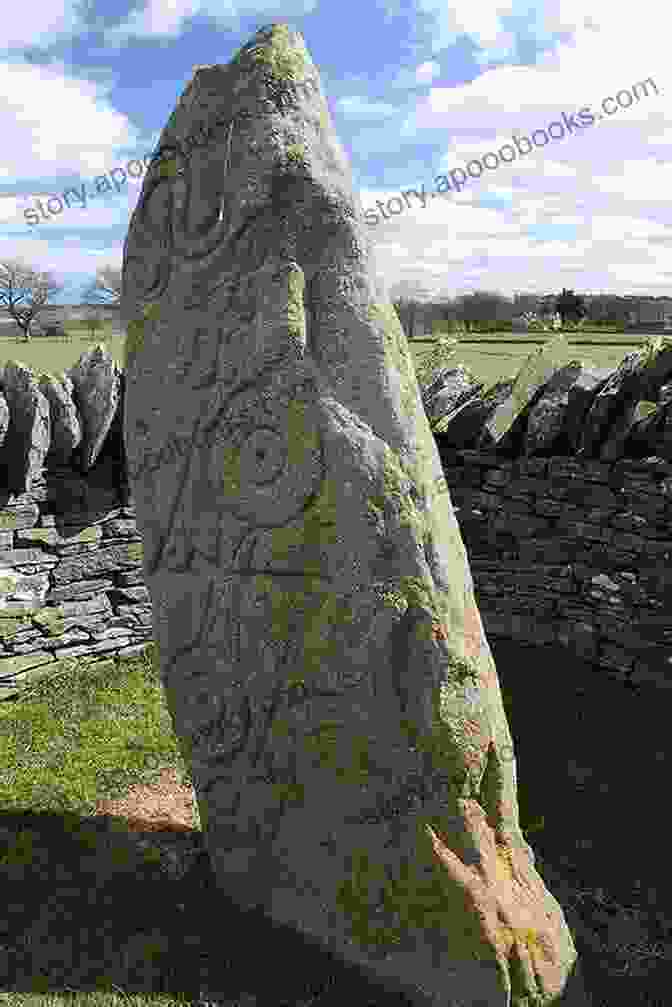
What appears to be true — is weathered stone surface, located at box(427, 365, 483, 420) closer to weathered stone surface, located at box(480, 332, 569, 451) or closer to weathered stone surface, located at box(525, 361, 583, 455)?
weathered stone surface, located at box(480, 332, 569, 451)

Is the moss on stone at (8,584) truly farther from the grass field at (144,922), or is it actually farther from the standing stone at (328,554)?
the standing stone at (328,554)

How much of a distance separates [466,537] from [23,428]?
3258mm

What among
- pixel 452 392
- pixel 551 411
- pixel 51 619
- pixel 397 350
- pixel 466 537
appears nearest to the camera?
pixel 397 350

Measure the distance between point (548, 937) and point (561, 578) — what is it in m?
3.10

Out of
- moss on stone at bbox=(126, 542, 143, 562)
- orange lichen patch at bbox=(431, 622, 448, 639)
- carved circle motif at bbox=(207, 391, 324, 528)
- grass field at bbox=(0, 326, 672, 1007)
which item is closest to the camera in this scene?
orange lichen patch at bbox=(431, 622, 448, 639)

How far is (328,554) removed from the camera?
2.98 meters

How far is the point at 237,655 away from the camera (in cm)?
328

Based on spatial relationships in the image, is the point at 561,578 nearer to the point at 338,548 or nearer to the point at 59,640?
the point at 338,548

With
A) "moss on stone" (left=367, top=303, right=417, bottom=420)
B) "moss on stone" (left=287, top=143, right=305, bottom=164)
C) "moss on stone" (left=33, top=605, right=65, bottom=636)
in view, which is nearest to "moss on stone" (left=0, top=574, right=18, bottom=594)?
"moss on stone" (left=33, top=605, right=65, bottom=636)

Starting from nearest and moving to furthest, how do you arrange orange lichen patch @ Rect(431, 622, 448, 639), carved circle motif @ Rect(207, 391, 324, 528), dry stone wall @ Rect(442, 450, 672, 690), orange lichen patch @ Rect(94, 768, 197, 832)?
1. orange lichen patch @ Rect(431, 622, 448, 639)
2. carved circle motif @ Rect(207, 391, 324, 528)
3. orange lichen patch @ Rect(94, 768, 197, 832)
4. dry stone wall @ Rect(442, 450, 672, 690)

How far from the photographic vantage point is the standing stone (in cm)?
289

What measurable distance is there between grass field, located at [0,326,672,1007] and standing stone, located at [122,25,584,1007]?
0.27m

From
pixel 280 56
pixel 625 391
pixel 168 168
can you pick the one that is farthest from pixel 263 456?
pixel 625 391

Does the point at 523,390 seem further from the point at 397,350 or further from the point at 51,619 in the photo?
the point at 51,619
